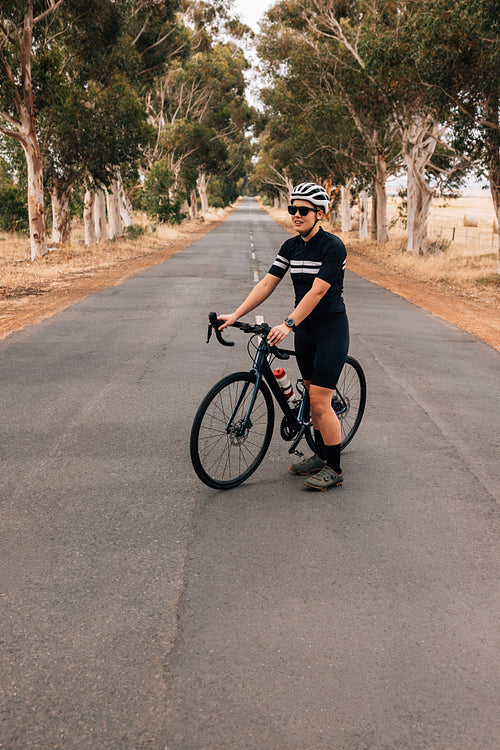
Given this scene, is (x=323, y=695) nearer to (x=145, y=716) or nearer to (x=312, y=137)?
(x=145, y=716)

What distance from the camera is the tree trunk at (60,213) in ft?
87.9

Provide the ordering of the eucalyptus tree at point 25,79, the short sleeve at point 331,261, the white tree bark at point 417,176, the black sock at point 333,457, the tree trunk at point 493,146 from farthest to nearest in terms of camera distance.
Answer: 1. the white tree bark at point 417,176
2. the eucalyptus tree at point 25,79
3. the tree trunk at point 493,146
4. the black sock at point 333,457
5. the short sleeve at point 331,261

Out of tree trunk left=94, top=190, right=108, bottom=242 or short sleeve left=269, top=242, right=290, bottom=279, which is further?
tree trunk left=94, top=190, right=108, bottom=242

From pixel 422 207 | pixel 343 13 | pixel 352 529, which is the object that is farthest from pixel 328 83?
pixel 352 529

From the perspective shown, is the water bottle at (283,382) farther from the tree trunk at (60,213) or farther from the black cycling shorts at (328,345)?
the tree trunk at (60,213)

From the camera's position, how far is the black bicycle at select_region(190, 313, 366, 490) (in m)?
4.32

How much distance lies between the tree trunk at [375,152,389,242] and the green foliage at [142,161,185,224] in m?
10.8

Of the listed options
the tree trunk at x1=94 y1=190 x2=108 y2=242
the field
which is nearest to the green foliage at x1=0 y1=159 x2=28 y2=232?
the tree trunk at x1=94 y1=190 x2=108 y2=242

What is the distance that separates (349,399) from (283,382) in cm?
100

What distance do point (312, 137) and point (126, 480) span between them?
29.2 metres

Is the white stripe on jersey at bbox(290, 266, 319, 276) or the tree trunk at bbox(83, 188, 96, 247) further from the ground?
the tree trunk at bbox(83, 188, 96, 247)

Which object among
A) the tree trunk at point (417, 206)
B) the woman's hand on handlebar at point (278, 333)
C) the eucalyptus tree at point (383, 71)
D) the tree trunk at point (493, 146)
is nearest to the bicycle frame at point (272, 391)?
the woman's hand on handlebar at point (278, 333)

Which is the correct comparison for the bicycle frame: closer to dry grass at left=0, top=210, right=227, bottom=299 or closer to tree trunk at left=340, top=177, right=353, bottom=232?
dry grass at left=0, top=210, right=227, bottom=299

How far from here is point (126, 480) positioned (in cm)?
468
